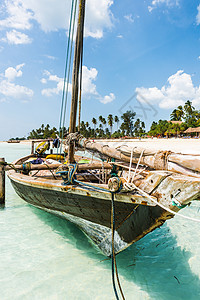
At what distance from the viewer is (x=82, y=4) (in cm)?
467

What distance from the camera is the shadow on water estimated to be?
10.6ft

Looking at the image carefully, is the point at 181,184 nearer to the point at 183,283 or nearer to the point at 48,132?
the point at 183,283

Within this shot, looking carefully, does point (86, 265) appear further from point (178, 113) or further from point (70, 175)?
point (178, 113)

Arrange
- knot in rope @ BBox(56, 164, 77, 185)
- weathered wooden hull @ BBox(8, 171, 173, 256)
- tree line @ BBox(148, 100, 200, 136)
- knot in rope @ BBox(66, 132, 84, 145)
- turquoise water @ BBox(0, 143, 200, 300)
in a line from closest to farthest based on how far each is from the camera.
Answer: weathered wooden hull @ BBox(8, 171, 173, 256) < turquoise water @ BBox(0, 143, 200, 300) < knot in rope @ BBox(56, 164, 77, 185) < knot in rope @ BBox(66, 132, 84, 145) < tree line @ BBox(148, 100, 200, 136)

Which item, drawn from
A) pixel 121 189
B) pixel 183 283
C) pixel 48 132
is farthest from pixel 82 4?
pixel 48 132

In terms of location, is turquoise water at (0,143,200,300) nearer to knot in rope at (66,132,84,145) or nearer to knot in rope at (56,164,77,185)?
knot in rope at (56,164,77,185)

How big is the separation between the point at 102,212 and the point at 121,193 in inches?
30.5

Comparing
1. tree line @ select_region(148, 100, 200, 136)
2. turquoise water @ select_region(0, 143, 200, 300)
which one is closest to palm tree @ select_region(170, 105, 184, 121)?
tree line @ select_region(148, 100, 200, 136)

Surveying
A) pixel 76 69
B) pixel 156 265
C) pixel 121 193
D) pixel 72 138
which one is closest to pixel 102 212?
pixel 121 193

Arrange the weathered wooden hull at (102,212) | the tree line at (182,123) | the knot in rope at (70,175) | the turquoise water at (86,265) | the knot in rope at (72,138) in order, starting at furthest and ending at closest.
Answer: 1. the tree line at (182,123)
2. the knot in rope at (72,138)
3. the knot in rope at (70,175)
4. the turquoise water at (86,265)
5. the weathered wooden hull at (102,212)

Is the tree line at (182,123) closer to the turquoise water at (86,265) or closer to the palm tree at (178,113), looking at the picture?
the palm tree at (178,113)

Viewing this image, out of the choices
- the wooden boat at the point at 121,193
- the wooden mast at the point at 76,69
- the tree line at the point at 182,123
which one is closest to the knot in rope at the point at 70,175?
the wooden boat at the point at 121,193

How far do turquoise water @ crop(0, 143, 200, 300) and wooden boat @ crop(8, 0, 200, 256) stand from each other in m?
0.51

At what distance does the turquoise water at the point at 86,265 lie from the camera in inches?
126
